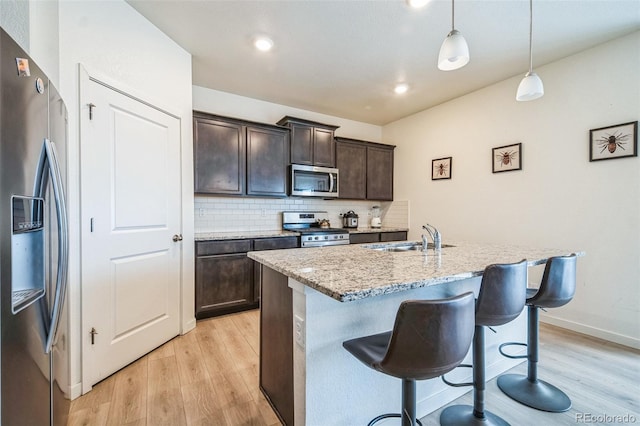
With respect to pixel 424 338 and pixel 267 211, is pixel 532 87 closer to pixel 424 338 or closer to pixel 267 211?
pixel 424 338

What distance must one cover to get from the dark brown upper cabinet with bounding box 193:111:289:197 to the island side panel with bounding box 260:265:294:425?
192cm

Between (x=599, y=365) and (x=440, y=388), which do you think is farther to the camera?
(x=599, y=365)

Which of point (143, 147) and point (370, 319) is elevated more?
point (143, 147)

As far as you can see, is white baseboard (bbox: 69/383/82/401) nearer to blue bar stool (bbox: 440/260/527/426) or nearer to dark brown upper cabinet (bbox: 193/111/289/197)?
dark brown upper cabinet (bbox: 193/111/289/197)

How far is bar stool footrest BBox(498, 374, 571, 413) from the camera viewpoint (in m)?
1.69

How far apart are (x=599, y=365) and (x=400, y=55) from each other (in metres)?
3.16

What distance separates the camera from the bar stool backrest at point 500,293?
53.4 inches

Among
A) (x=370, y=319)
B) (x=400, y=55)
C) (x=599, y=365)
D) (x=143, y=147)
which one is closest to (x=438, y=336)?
(x=370, y=319)

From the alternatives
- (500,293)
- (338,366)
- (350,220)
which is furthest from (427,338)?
(350,220)

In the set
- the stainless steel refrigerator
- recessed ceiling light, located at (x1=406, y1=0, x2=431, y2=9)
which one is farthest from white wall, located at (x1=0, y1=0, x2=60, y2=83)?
recessed ceiling light, located at (x1=406, y1=0, x2=431, y2=9)

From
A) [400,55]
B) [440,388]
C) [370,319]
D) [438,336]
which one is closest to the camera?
[438,336]

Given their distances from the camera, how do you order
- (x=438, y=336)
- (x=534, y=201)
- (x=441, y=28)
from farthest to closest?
1. (x=534, y=201)
2. (x=441, y=28)
3. (x=438, y=336)

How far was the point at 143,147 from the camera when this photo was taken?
226cm

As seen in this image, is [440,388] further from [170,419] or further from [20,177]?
[20,177]
